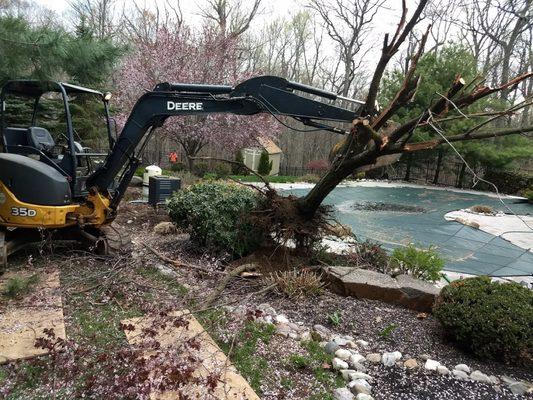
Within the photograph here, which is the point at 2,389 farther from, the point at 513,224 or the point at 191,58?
the point at 191,58

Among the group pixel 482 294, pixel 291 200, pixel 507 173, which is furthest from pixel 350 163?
pixel 507 173

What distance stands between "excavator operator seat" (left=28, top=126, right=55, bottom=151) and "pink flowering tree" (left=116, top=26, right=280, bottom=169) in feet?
27.2

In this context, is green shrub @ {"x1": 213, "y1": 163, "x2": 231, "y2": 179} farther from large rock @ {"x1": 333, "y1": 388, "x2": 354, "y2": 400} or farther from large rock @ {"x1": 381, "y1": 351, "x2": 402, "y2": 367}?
large rock @ {"x1": 333, "y1": 388, "x2": 354, "y2": 400}

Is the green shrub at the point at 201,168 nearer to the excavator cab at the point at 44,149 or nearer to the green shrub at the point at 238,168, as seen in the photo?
the green shrub at the point at 238,168

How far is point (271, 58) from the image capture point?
31219 mm

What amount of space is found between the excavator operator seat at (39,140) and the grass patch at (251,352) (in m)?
3.66

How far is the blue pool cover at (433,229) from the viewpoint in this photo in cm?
A: 691

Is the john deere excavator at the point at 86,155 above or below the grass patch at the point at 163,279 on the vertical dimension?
above

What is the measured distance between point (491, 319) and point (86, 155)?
478 cm

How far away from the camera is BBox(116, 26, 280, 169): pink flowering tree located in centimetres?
1418

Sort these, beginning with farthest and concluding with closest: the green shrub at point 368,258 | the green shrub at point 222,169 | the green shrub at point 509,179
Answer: the green shrub at point 509,179, the green shrub at point 222,169, the green shrub at point 368,258

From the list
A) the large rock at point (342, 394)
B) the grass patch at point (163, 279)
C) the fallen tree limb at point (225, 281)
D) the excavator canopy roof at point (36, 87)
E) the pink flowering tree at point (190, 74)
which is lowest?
the large rock at point (342, 394)

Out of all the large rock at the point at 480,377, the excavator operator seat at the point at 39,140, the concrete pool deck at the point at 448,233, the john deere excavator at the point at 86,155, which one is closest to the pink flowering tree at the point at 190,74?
the concrete pool deck at the point at 448,233

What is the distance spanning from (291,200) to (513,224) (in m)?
7.75
